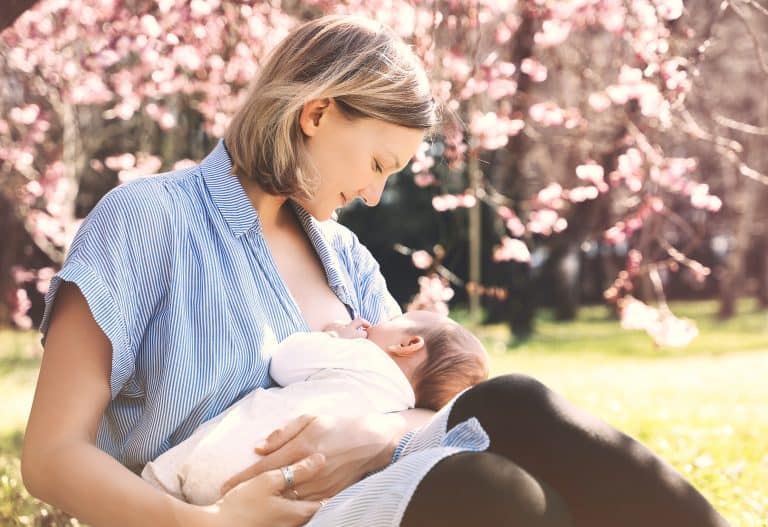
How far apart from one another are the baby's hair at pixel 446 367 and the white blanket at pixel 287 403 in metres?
0.05

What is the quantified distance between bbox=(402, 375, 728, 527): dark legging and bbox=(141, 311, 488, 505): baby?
259 millimetres

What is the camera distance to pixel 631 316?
4699 mm

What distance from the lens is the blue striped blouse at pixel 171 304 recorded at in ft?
5.82

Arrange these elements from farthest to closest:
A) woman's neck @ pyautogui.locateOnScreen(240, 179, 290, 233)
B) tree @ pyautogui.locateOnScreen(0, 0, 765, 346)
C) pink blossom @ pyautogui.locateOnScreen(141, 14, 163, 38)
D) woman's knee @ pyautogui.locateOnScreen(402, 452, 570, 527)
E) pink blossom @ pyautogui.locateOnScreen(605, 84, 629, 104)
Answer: pink blossom @ pyautogui.locateOnScreen(605, 84, 629, 104), pink blossom @ pyautogui.locateOnScreen(141, 14, 163, 38), tree @ pyautogui.locateOnScreen(0, 0, 765, 346), woman's neck @ pyautogui.locateOnScreen(240, 179, 290, 233), woman's knee @ pyautogui.locateOnScreen(402, 452, 570, 527)

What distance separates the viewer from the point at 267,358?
1.93 metres

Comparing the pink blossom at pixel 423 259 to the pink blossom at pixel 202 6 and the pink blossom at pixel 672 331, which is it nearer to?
the pink blossom at pixel 672 331

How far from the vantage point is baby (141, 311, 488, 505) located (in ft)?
5.70

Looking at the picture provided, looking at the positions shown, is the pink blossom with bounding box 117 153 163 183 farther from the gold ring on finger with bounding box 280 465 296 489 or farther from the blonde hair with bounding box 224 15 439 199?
the gold ring on finger with bounding box 280 465 296 489

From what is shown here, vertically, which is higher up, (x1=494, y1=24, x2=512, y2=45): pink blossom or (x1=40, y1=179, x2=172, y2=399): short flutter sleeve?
(x1=40, y1=179, x2=172, y2=399): short flutter sleeve

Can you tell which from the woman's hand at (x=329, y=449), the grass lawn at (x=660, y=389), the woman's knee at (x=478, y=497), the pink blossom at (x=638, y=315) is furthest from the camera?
the pink blossom at (x=638, y=315)

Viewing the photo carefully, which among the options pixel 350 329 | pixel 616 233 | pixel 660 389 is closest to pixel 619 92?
pixel 616 233

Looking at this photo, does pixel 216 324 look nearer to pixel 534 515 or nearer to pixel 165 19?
pixel 534 515

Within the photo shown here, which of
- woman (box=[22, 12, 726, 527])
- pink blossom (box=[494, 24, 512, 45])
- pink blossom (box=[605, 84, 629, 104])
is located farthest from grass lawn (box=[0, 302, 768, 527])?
pink blossom (box=[494, 24, 512, 45])

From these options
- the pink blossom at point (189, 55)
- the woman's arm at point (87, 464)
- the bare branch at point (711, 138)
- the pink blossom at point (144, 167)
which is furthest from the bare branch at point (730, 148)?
the pink blossom at point (144, 167)
